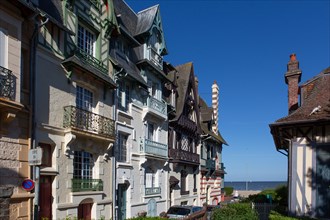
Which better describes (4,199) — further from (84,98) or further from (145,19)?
(145,19)

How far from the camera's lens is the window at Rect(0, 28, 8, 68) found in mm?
9463

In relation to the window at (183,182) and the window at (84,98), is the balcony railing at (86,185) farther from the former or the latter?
the window at (183,182)

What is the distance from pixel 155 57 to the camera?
2134 cm

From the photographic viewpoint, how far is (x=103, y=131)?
47.1 ft

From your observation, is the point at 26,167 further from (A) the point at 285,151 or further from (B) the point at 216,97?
(B) the point at 216,97

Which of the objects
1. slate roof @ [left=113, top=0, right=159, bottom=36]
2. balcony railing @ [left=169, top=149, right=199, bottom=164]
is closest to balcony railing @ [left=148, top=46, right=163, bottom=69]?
slate roof @ [left=113, top=0, right=159, bottom=36]

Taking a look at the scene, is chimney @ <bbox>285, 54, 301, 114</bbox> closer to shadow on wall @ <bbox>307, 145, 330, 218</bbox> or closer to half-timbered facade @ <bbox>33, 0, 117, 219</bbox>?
shadow on wall @ <bbox>307, 145, 330, 218</bbox>

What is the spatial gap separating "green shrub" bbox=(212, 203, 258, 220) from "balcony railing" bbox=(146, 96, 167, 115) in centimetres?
760

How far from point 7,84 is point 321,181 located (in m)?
11.1

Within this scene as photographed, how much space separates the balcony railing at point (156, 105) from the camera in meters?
19.9

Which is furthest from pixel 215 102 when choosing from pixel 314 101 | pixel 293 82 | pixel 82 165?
pixel 82 165

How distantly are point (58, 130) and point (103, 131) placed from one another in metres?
2.61

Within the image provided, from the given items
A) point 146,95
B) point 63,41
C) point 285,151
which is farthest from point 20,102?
point 285,151


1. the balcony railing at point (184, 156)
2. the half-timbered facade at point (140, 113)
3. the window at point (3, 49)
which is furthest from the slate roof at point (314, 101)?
the balcony railing at point (184, 156)
